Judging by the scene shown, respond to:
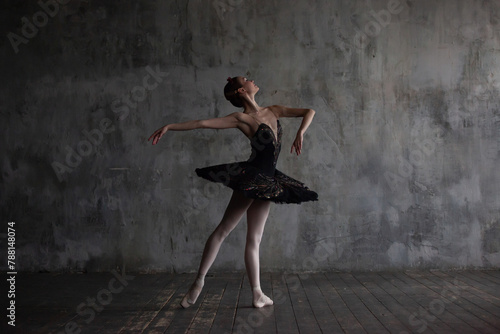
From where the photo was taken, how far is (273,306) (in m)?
3.70

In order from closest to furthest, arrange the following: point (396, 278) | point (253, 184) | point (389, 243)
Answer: point (253, 184) → point (396, 278) → point (389, 243)

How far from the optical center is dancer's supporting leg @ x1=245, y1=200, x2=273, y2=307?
366 cm

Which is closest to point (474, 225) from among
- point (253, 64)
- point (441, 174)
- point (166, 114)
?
point (441, 174)

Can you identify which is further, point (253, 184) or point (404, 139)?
point (404, 139)

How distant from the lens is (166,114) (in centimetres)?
548

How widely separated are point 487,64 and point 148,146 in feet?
12.0

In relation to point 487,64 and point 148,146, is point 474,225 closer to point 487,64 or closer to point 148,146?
point 487,64
